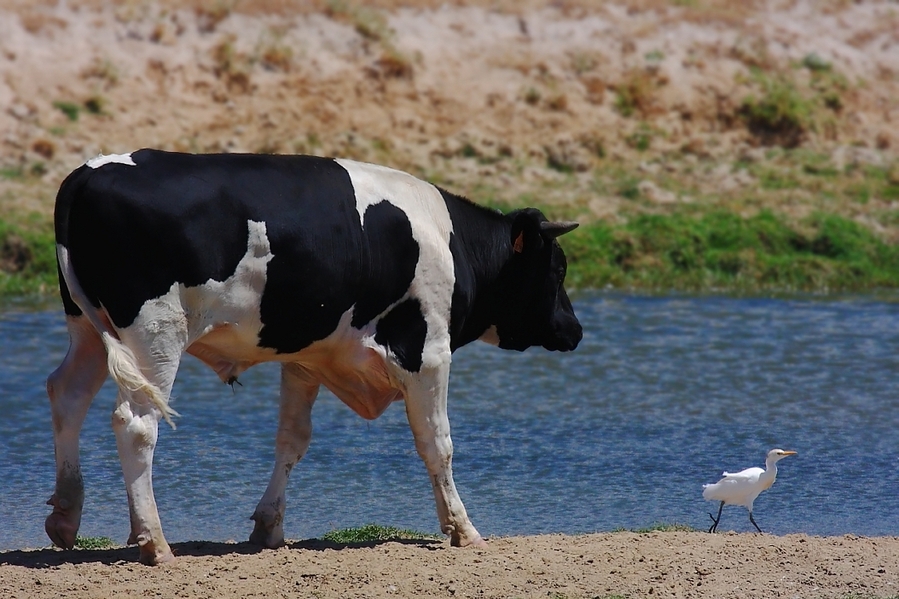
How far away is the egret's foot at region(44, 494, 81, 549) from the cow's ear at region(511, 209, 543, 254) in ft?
9.18

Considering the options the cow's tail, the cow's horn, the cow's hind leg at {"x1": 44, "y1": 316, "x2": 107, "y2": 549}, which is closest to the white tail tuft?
the cow's tail

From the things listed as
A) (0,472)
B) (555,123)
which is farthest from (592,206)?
(0,472)

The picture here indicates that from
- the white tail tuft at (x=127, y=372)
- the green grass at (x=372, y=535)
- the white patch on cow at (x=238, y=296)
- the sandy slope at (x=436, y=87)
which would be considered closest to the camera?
the white tail tuft at (x=127, y=372)

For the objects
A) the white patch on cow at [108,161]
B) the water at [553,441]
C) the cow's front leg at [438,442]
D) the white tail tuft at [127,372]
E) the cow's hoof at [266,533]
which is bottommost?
the water at [553,441]

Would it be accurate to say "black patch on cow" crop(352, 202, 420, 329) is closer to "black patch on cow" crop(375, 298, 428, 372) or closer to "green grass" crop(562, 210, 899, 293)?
"black patch on cow" crop(375, 298, 428, 372)

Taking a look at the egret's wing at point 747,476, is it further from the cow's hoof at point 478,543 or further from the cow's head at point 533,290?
the cow's hoof at point 478,543

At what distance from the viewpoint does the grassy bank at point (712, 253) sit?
18.3 m

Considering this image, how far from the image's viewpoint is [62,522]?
24.6 ft

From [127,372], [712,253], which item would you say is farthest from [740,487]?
[712,253]

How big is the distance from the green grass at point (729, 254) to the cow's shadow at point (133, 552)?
35.7 feet

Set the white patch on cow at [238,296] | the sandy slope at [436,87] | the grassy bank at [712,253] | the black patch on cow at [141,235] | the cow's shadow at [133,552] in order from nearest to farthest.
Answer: the black patch on cow at [141,235] < the white patch on cow at [238,296] < the cow's shadow at [133,552] < the grassy bank at [712,253] < the sandy slope at [436,87]

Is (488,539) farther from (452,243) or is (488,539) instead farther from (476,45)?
(476,45)

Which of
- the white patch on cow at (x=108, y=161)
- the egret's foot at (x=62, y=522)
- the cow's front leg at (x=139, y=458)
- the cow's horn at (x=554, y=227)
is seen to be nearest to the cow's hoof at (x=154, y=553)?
the cow's front leg at (x=139, y=458)

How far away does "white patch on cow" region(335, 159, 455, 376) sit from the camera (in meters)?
7.73
